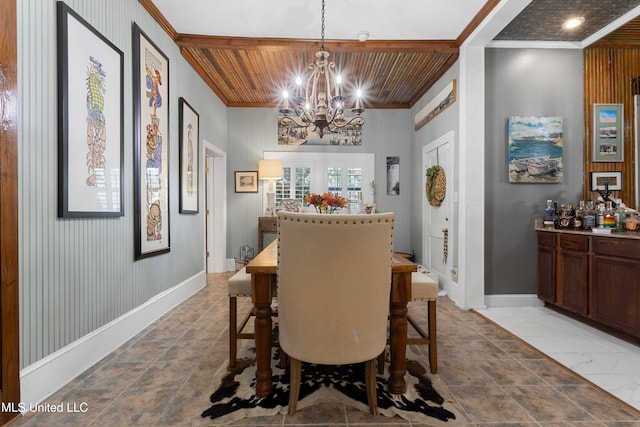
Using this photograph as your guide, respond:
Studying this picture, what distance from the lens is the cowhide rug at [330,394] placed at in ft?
4.94

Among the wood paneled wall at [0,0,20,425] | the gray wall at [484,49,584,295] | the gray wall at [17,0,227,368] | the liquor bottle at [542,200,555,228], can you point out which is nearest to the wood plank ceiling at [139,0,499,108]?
the gray wall at [484,49,584,295]

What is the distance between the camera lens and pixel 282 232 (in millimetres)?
1344

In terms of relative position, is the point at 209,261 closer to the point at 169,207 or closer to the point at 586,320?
the point at 169,207

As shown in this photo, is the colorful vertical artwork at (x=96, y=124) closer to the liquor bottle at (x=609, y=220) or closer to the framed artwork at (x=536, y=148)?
the framed artwork at (x=536, y=148)

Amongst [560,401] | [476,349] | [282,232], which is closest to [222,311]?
[282,232]

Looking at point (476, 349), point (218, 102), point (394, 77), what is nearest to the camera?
point (476, 349)

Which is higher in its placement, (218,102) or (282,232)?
(218,102)

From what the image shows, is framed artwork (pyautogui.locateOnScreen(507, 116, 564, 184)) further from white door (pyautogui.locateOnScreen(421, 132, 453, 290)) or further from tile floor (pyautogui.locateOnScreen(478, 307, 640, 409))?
tile floor (pyautogui.locateOnScreen(478, 307, 640, 409))

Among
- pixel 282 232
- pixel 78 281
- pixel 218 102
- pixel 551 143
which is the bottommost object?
pixel 78 281

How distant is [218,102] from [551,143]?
4568mm

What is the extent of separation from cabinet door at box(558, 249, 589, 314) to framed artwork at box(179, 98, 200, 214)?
3.99m

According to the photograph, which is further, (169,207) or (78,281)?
(169,207)

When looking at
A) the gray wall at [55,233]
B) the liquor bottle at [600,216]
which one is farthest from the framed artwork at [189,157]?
the liquor bottle at [600,216]

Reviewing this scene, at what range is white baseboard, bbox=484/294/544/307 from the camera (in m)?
3.24
